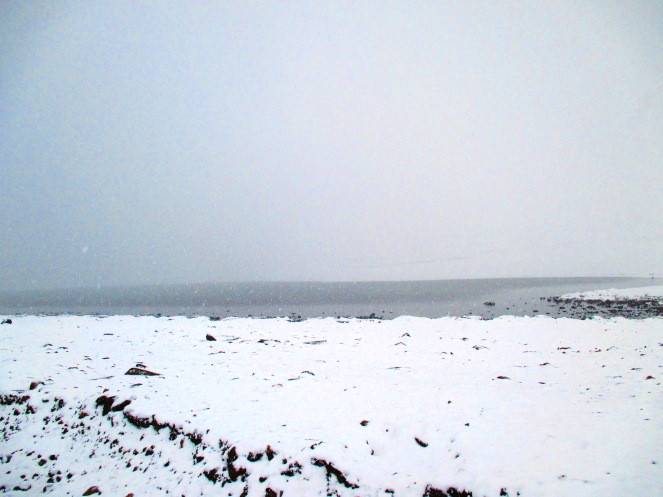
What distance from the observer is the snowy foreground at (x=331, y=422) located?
6102mm

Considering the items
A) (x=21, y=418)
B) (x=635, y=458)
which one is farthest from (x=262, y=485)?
(x=21, y=418)

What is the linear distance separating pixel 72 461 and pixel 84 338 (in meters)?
13.7

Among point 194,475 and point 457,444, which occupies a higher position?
point 457,444

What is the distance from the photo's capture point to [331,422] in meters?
8.00

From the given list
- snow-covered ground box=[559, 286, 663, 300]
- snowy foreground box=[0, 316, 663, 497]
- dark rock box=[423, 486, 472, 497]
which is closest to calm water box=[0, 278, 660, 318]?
snow-covered ground box=[559, 286, 663, 300]

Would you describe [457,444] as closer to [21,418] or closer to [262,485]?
[262,485]

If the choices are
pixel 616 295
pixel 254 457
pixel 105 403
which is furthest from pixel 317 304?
pixel 616 295

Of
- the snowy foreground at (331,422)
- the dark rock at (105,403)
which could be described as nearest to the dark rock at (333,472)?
the snowy foreground at (331,422)

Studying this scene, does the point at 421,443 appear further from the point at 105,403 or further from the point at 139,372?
the point at 139,372

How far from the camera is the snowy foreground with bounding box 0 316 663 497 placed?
6102mm

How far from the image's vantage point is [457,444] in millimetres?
6828

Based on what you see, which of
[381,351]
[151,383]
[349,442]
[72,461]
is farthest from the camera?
[381,351]

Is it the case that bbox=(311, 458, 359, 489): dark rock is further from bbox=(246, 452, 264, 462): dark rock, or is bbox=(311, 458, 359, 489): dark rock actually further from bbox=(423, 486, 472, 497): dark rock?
bbox=(423, 486, 472, 497): dark rock

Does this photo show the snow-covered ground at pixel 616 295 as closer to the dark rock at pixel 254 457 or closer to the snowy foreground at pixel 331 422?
the snowy foreground at pixel 331 422
